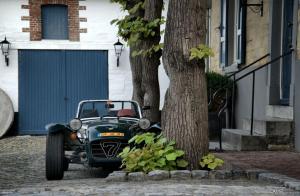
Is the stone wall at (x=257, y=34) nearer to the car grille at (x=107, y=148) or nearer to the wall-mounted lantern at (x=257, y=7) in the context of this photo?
the wall-mounted lantern at (x=257, y=7)

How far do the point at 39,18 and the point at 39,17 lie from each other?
34mm

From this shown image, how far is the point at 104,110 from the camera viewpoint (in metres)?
9.44

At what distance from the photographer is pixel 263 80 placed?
11.8m

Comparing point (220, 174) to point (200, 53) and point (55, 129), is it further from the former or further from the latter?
point (55, 129)

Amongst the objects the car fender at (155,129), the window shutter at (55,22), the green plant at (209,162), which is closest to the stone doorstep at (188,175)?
the green plant at (209,162)

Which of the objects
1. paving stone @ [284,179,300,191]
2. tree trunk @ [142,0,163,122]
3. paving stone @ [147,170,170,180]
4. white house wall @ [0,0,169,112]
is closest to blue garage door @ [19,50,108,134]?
white house wall @ [0,0,169,112]

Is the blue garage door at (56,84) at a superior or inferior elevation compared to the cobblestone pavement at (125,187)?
superior

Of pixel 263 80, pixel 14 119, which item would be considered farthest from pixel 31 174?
pixel 14 119

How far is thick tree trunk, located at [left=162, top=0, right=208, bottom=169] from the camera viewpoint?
711cm

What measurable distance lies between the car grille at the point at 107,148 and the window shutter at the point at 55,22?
1012cm

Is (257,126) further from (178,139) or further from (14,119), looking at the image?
(14,119)

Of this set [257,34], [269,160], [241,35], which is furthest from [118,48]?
[269,160]

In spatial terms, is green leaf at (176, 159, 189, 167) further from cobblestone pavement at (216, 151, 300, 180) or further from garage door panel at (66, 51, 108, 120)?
garage door panel at (66, 51, 108, 120)

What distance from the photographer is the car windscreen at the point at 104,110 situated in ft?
30.4
